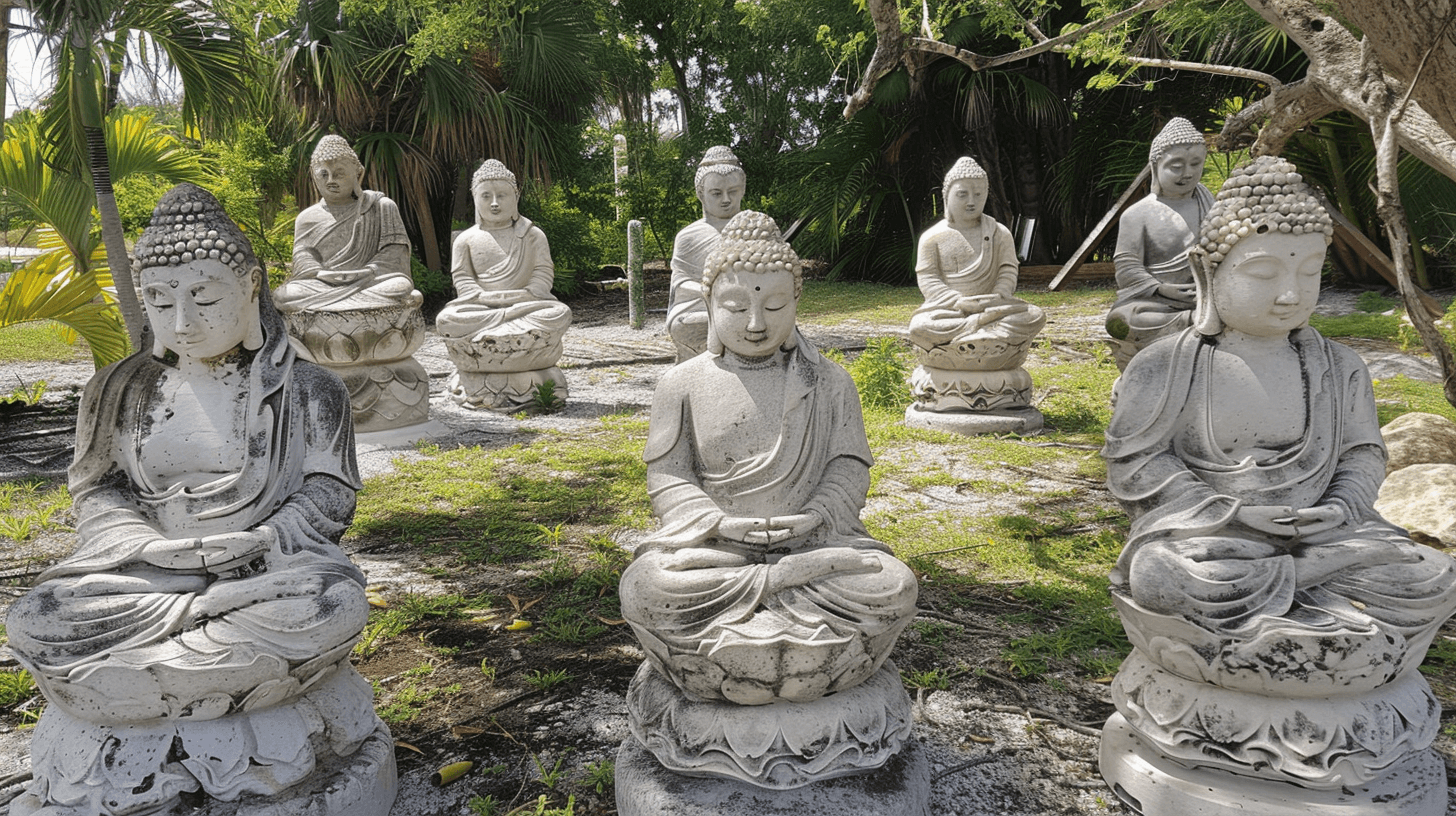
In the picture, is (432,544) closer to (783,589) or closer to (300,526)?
(300,526)

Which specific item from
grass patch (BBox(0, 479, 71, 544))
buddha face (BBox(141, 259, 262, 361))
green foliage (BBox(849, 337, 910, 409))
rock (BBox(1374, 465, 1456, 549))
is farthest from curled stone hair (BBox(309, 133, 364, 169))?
rock (BBox(1374, 465, 1456, 549))

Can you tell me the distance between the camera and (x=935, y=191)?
16.8m

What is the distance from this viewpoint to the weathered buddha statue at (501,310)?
8.23 metres

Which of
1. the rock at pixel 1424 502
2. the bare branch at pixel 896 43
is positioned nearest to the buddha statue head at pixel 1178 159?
the bare branch at pixel 896 43

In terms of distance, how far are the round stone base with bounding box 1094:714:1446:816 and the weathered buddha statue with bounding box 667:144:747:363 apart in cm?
487

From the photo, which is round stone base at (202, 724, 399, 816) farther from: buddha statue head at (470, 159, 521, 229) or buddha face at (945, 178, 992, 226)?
buddha statue head at (470, 159, 521, 229)

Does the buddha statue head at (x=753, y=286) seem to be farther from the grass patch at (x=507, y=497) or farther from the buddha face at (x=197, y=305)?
the grass patch at (x=507, y=497)

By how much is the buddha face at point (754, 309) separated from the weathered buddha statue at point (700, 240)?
4.20 metres

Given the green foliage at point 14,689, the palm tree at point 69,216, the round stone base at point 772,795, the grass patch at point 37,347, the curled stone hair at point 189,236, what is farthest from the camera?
the grass patch at point 37,347

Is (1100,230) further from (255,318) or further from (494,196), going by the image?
(255,318)

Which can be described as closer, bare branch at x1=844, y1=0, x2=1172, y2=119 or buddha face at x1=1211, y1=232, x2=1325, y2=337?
buddha face at x1=1211, y1=232, x2=1325, y2=337

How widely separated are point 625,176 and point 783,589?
1541 centimetres

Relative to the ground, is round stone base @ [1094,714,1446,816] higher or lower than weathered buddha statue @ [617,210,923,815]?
lower

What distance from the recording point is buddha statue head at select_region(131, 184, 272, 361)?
267cm
